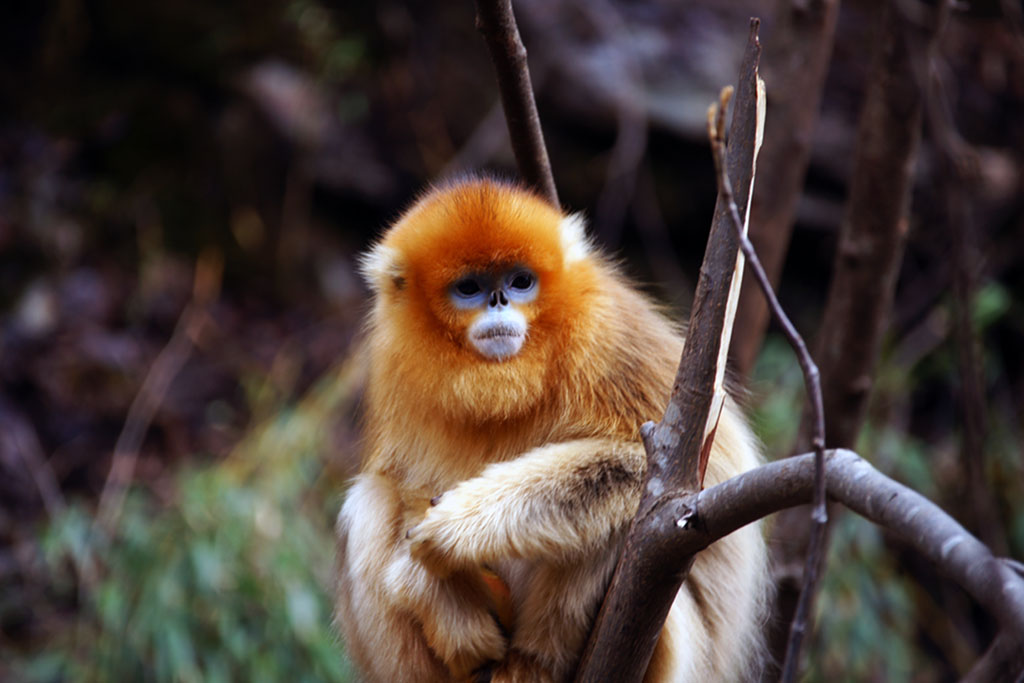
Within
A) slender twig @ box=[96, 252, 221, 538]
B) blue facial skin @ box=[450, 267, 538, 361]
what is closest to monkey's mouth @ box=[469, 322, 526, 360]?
blue facial skin @ box=[450, 267, 538, 361]

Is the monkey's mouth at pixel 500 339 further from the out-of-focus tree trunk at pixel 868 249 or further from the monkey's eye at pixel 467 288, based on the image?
the out-of-focus tree trunk at pixel 868 249

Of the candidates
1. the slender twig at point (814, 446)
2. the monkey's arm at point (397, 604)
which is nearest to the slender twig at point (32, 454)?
the monkey's arm at point (397, 604)

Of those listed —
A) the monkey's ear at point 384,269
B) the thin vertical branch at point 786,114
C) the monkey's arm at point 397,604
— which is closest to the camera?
the monkey's arm at point 397,604

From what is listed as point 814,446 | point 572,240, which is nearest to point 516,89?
point 572,240

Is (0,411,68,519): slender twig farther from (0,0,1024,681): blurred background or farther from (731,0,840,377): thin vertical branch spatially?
(731,0,840,377): thin vertical branch

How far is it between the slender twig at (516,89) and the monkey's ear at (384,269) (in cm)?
36

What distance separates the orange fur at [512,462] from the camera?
1.94 m

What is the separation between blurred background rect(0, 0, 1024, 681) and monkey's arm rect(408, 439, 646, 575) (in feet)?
8.02

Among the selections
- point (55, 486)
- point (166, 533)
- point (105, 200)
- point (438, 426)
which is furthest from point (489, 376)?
point (105, 200)

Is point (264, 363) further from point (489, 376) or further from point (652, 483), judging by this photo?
point (652, 483)

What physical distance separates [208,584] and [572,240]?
8.23 ft

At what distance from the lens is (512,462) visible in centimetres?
202

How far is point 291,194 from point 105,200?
1086 mm

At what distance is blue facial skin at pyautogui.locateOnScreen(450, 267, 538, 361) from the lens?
208cm
